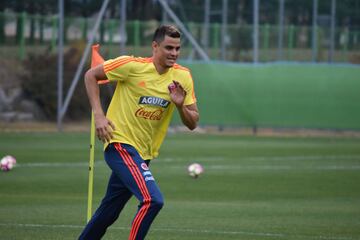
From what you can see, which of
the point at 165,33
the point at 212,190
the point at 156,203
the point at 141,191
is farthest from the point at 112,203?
the point at 212,190

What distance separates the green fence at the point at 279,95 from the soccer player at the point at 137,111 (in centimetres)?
2477

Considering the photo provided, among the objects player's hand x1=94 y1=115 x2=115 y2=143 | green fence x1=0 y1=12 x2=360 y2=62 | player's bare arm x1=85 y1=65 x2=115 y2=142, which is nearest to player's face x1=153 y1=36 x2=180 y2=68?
player's bare arm x1=85 y1=65 x2=115 y2=142

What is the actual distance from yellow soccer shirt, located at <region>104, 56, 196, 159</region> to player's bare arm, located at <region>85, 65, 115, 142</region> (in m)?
0.08

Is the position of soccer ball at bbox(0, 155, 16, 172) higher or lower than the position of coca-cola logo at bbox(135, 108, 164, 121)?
lower

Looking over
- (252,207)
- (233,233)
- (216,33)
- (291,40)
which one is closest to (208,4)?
(216,33)

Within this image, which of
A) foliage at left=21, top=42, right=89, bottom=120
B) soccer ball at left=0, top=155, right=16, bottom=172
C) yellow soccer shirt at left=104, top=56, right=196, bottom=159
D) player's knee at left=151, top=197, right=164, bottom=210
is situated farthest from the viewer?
foliage at left=21, top=42, right=89, bottom=120

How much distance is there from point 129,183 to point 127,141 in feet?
1.31

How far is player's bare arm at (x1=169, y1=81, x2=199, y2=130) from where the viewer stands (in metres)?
9.34

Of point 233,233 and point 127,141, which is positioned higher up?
point 127,141

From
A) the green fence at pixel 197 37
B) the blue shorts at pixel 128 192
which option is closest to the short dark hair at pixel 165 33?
the blue shorts at pixel 128 192

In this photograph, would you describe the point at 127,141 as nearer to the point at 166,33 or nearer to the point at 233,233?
the point at 166,33

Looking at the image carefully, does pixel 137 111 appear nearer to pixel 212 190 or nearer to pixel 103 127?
pixel 103 127

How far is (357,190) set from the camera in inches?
723

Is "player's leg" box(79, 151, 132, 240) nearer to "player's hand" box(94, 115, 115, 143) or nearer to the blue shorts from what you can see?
the blue shorts
